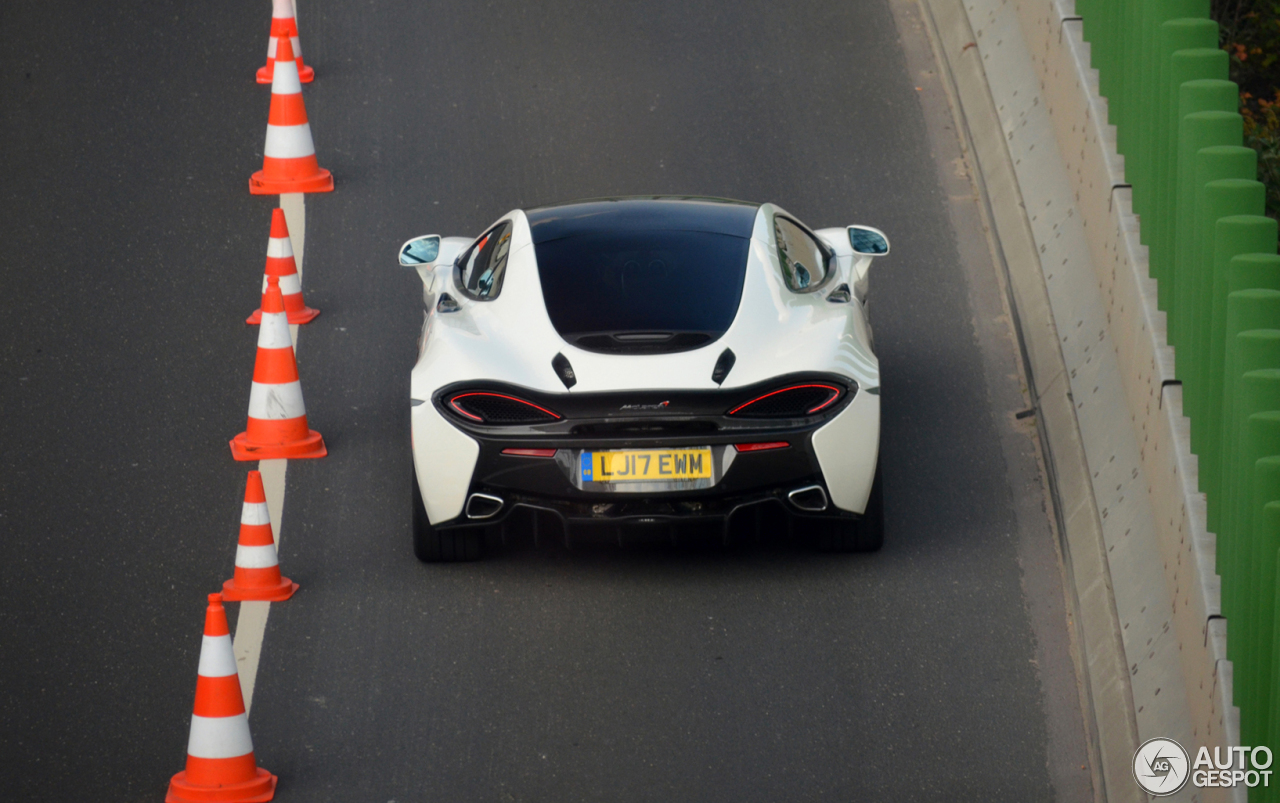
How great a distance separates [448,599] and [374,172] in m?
5.51

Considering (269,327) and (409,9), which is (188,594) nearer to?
(269,327)

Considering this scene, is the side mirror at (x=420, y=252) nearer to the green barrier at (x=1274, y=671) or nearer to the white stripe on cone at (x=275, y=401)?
the white stripe on cone at (x=275, y=401)

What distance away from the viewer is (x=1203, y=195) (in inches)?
276

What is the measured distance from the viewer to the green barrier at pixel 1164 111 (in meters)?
7.90

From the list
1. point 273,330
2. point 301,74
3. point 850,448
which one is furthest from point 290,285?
point 850,448

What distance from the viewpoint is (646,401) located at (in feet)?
24.2

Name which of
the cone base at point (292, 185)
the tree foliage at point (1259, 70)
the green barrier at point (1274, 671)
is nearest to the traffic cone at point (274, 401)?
the cone base at point (292, 185)

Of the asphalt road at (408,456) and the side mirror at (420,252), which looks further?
the side mirror at (420,252)

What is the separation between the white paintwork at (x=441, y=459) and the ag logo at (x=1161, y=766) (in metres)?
2.97

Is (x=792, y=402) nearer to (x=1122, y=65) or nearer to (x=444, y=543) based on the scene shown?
(x=444, y=543)

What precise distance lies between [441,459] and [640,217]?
5.38 feet

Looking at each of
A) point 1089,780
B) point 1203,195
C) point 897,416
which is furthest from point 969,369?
point 1089,780

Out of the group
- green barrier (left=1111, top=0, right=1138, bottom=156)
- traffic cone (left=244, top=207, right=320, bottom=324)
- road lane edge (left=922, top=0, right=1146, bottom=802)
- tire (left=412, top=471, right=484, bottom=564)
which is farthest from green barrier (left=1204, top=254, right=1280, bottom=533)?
traffic cone (left=244, top=207, right=320, bottom=324)

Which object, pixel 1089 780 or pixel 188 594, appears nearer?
pixel 1089 780
